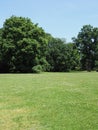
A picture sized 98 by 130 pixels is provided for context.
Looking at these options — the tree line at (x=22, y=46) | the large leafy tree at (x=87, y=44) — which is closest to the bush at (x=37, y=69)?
the tree line at (x=22, y=46)

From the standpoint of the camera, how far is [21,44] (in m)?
58.6

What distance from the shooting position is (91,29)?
9650 centimetres

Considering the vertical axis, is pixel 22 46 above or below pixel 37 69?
above

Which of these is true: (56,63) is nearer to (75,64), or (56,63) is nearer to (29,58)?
(75,64)

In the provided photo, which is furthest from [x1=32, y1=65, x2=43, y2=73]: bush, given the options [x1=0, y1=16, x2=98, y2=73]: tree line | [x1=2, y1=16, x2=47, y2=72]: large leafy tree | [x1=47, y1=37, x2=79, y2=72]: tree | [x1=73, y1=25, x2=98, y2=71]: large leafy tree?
[x1=73, y1=25, x2=98, y2=71]: large leafy tree

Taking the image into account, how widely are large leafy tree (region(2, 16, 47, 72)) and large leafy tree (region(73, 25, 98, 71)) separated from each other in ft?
108

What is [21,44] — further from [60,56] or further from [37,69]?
[60,56]

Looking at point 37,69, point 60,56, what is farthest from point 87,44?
point 37,69

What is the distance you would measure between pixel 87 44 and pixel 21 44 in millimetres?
40827

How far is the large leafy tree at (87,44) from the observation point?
9412 cm

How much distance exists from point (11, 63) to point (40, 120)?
51.0 meters

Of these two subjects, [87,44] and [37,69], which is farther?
[87,44]

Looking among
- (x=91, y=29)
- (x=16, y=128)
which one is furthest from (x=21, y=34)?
(x=16, y=128)

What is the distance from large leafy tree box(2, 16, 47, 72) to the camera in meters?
58.7
